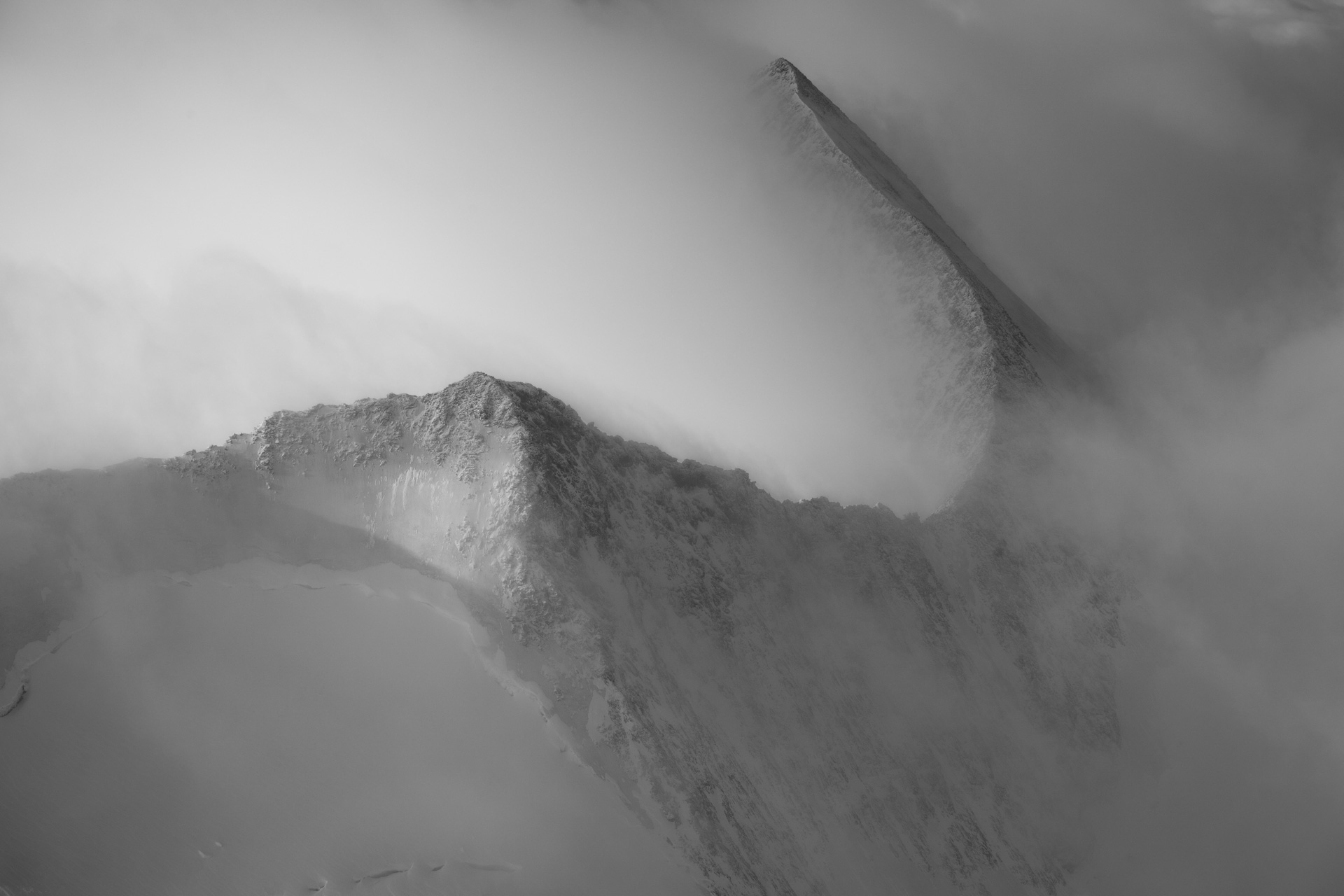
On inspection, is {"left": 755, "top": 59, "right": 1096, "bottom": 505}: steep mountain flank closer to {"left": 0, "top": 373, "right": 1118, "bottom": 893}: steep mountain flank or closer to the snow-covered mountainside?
the snow-covered mountainside

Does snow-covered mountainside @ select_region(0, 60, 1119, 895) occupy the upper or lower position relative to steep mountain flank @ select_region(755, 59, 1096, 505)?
lower

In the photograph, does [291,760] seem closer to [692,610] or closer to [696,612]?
[692,610]

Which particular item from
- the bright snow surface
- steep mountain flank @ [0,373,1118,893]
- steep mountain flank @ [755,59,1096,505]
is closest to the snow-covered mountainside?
steep mountain flank @ [0,373,1118,893]

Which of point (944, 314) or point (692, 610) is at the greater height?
point (944, 314)

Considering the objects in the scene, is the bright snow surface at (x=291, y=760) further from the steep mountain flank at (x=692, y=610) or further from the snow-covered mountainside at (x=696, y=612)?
the steep mountain flank at (x=692, y=610)

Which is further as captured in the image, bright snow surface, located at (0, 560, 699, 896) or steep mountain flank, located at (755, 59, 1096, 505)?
steep mountain flank, located at (755, 59, 1096, 505)

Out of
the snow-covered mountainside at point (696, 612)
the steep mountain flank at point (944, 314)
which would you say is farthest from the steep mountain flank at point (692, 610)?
the steep mountain flank at point (944, 314)

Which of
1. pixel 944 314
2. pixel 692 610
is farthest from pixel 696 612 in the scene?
pixel 944 314

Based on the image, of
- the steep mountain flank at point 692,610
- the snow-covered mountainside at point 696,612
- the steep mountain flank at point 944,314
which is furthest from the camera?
the steep mountain flank at point 944,314

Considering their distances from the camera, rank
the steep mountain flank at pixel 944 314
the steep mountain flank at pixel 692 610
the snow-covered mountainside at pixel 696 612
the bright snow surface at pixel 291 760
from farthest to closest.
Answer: the steep mountain flank at pixel 944 314 < the steep mountain flank at pixel 692 610 < the snow-covered mountainside at pixel 696 612 < the bright snow surface at pixel 291 760

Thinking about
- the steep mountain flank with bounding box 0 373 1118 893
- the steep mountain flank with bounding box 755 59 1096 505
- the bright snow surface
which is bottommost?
the bright snow surface
